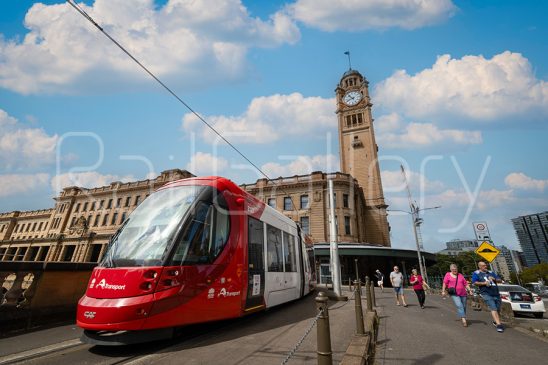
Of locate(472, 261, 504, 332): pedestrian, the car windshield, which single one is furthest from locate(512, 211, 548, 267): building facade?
locate(472, 261, 504, 332): pedestrian

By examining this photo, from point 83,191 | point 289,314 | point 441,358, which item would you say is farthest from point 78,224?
point 441,358

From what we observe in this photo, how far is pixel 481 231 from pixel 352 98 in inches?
1775

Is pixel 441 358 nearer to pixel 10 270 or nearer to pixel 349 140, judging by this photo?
pixel 10 270

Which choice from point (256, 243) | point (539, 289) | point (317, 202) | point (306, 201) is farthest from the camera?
point (539, 289)

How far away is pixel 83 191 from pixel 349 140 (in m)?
55.4

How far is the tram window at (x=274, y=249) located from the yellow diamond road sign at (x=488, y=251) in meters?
9.21

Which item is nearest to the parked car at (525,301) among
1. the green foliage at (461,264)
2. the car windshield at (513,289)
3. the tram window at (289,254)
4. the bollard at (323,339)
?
the car windshield at (513,289)

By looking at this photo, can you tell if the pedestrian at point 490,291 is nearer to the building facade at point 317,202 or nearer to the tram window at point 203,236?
the tram window at point 203,236

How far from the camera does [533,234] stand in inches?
4966

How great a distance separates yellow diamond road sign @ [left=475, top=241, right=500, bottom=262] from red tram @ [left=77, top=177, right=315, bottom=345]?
10205mm

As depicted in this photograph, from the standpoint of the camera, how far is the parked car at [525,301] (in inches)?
456

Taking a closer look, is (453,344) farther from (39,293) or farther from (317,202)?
(317,202)

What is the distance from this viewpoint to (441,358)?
14.8ft

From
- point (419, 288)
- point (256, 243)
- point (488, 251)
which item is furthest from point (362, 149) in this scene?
point (256, 243)
